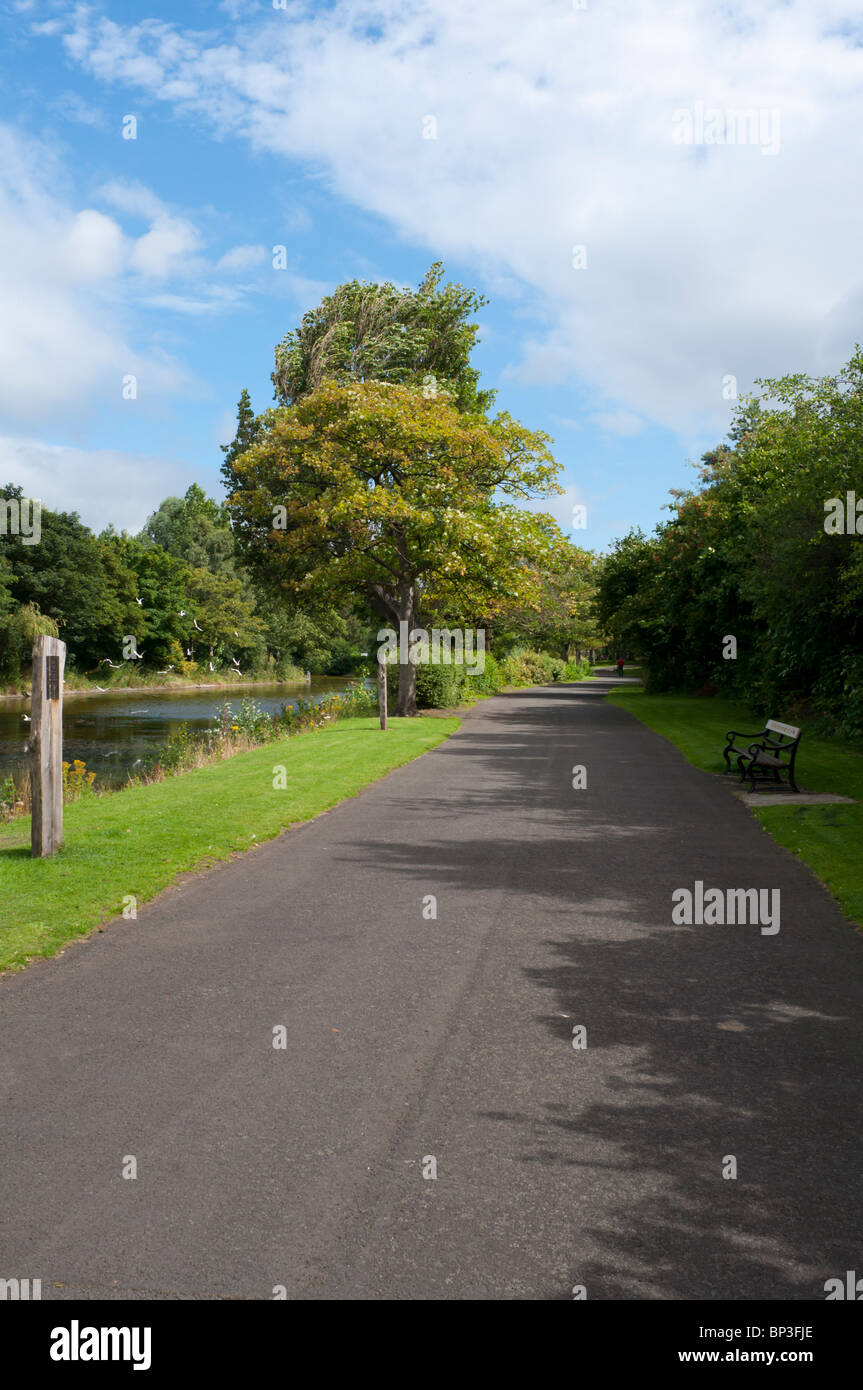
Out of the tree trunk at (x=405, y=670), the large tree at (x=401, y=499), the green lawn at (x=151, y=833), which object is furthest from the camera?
the tree trunk at (x=405, y=670)

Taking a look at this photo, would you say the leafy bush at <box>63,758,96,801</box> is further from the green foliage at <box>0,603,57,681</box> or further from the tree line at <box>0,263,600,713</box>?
the green foliage at <box>0,603,57,681</box>

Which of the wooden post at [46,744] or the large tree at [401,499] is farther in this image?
the large tree at [401,499]

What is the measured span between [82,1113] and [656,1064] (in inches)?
107

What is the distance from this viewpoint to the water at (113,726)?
23875 millimetres

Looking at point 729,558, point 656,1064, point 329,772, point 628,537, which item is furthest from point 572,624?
point 656,1064

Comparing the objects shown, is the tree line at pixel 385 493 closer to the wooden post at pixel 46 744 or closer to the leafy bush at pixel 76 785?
the leafy bush at pixel 76 785

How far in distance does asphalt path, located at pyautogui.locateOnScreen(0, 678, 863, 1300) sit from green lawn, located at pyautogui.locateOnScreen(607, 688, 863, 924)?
952 mm

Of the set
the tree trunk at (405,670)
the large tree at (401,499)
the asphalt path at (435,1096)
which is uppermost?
the large tree at (401,499)

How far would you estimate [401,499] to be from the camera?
93.9 feet

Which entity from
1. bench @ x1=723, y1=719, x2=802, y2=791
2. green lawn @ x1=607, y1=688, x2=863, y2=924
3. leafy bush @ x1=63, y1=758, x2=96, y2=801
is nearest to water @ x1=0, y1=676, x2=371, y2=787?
leafy bush @ x1=63, y1=758, x2=96, y2=801

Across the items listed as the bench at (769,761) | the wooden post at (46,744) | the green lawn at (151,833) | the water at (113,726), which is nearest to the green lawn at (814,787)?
the bench at (769,761)

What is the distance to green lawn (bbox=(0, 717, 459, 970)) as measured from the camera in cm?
764

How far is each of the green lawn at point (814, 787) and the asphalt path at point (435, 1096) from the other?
37.5 inches

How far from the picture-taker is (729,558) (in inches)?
1298
